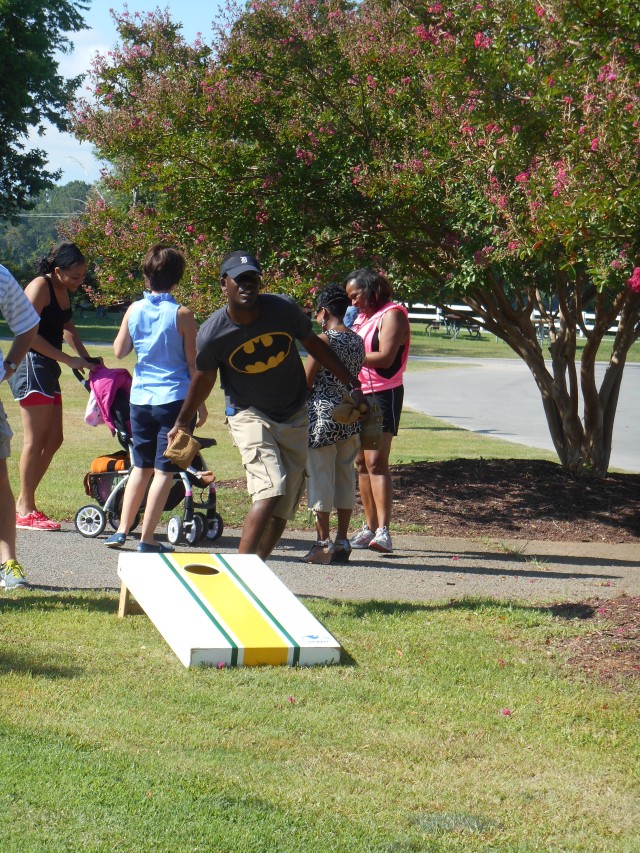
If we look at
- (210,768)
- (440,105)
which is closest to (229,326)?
(210,768)

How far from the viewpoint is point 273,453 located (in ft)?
20.6

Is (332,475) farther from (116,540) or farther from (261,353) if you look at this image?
(261,353)

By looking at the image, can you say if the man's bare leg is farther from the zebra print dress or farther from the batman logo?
the zebra print dress

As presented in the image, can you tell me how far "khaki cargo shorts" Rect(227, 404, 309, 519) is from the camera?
629 centimetres

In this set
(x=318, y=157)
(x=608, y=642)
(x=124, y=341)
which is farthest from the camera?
(x=318, y=157)

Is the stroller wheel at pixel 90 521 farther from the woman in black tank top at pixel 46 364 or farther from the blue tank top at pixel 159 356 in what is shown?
the blue tank top at pixel 159 356

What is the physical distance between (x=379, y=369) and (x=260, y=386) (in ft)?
8.14

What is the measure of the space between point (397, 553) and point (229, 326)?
3.23 m

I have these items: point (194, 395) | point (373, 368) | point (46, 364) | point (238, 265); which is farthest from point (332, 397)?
point (238, 265)

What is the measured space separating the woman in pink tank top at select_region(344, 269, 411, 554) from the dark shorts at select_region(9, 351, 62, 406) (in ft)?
7.55

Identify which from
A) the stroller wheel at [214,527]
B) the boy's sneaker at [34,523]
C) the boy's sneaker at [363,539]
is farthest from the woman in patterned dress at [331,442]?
the boy's sneaker at [34,523]

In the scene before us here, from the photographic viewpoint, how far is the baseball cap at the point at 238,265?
5.98 metres

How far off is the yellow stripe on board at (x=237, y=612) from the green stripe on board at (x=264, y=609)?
2 centimetres

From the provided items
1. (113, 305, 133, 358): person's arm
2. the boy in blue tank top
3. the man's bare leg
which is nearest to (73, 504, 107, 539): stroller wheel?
the boy in blue tank top
